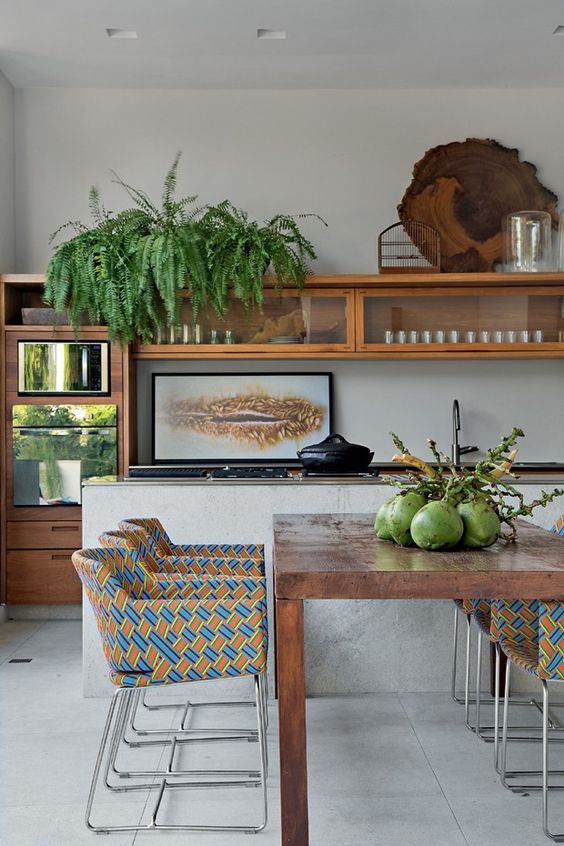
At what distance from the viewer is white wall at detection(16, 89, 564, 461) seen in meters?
6.39

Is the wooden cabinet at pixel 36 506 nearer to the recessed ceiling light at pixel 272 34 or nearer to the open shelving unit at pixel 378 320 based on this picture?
the open shelving unit at pixel 378 320

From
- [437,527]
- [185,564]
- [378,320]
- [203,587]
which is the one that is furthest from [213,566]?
[378,320]

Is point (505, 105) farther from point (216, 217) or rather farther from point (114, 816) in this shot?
point (114, 816)

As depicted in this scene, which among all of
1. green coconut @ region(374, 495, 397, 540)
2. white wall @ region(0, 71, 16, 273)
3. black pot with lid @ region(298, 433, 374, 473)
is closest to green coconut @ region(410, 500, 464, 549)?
green coconut @ region(374, 495, 397, 540)

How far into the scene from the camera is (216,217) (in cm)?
600

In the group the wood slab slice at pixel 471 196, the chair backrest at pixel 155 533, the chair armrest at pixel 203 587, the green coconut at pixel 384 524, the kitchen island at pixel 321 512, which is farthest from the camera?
Answer: the wood slab slice at pixel 471 196

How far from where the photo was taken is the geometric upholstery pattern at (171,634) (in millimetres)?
2641

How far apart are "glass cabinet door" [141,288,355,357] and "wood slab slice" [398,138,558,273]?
82 cm

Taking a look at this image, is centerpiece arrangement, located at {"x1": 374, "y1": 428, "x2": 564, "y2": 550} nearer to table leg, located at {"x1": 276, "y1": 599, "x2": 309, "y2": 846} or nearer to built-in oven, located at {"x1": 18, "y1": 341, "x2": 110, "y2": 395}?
table leg, located at {"x1": 276, "y1": 599, "x2": 309, "y2": 846}

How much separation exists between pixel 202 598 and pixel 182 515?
4.20 feet

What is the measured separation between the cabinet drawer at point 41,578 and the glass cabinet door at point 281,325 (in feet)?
4.72

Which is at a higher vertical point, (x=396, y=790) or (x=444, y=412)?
(x=444, y=412)

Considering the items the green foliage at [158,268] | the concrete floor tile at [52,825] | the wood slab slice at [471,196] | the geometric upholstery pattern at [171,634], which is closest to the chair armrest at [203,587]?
the geometric upholstery pattern at [171,634]

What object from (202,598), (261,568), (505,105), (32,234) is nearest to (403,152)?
(505,105)
